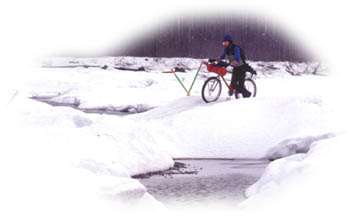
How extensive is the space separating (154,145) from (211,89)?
A: 11.7 ft

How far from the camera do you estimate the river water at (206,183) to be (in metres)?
6.02

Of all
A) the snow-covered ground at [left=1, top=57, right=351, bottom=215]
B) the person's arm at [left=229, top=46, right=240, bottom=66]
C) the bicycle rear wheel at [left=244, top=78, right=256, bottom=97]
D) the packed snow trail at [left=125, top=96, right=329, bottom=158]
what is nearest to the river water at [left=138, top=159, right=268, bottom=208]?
the snow-covered ground at [left=1, top=57, right=351, bottom=215]

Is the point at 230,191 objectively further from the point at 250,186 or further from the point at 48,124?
the point at 48,124

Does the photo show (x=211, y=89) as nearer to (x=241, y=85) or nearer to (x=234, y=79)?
(x=234, y=79)

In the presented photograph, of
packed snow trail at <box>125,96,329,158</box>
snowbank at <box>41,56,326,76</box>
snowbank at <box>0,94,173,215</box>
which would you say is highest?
snowbank at <box>0,94,173,215</box>

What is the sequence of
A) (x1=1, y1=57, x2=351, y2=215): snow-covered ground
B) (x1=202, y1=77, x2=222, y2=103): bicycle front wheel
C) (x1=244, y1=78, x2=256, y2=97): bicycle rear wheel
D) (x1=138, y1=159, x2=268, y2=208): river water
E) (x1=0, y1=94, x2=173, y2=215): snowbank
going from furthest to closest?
(x1=244, y1=78, x2=256, y2=97): bicycle rear wheel
(x1=202, y1=77, x2=222, y2=103): bicycle front wheel
(x1=138, y1=159, x2=268, y2=208): river water
(x1=1, y1=57, x2=351, y2=215): snow-covered ground
(x1=0, y1=94, x2=173, y2=215): snowbank

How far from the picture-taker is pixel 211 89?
37.9ft

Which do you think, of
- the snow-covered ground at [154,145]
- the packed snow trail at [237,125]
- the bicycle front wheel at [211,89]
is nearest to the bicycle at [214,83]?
the bicycle front wheel at [211,89]

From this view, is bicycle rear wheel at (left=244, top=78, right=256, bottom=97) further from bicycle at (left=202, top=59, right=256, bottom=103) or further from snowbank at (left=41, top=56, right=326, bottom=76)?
snowbank at (left=41, top=56, right=326, bottom=76)

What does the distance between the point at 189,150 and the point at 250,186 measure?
3.14 m

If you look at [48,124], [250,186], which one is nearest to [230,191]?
[250,186]

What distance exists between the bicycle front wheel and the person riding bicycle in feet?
0.95

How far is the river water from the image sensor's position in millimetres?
6020

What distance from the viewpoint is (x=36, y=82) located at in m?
26.1
